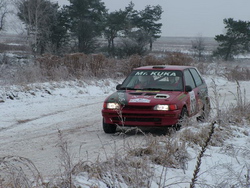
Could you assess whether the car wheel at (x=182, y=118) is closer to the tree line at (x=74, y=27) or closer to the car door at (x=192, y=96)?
the car door at (x=192, y=96)

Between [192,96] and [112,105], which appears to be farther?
[192,96]

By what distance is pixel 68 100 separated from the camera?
14.8 meters

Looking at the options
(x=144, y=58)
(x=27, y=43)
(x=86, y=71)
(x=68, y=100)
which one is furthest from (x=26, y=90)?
(x=27, y=43)

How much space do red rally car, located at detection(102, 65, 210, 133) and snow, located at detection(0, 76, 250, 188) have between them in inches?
17.0

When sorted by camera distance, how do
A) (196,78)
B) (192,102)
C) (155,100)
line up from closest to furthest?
(155,100) → (192,102) → (196,78)

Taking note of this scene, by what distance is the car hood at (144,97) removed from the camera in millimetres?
8305

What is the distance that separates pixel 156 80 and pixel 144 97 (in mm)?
1009

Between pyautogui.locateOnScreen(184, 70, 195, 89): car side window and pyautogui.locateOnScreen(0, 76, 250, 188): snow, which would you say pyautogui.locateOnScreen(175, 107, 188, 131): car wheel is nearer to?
pyautogui.locateOnScreen(0, 76, 250, 188): snow

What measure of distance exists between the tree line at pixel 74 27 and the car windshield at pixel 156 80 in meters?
36.7

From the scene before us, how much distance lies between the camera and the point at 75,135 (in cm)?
873

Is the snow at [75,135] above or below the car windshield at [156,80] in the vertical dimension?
below

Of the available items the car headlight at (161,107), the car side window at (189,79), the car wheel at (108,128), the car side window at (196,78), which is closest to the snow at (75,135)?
the car wheel at (108,128)

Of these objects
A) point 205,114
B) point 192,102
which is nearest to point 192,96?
point 192,102

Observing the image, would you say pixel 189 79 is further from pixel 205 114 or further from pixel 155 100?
pixel 155 100
